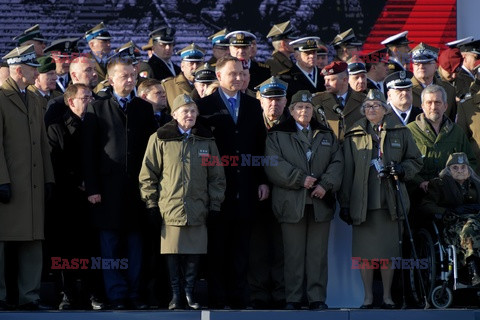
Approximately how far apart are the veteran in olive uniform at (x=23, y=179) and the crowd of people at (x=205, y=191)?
1 cm

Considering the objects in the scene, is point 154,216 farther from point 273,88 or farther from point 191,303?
point 273,88

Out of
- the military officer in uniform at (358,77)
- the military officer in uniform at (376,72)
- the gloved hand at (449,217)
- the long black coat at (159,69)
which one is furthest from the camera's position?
the long black coat at (159,69)

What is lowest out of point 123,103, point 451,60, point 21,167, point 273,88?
point 21,167

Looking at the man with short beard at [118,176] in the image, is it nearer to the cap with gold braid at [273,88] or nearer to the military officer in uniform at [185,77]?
the cap with gold braid at [273,88]

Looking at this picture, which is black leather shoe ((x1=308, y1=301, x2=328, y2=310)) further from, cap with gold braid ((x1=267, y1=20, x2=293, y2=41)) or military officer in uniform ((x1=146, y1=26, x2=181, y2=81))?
cap with gold braid ((x1=267, y1=20, x2=293, y2=41))

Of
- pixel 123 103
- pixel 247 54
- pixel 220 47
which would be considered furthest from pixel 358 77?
pixel 123 103

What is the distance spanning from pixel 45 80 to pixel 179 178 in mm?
2407

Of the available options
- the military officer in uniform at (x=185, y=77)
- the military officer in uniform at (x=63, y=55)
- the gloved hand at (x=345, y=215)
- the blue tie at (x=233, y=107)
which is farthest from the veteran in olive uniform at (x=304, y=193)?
the military officer in uniform at (x=63, y=55)

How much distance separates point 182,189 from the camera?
12.3 meters

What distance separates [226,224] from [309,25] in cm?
666

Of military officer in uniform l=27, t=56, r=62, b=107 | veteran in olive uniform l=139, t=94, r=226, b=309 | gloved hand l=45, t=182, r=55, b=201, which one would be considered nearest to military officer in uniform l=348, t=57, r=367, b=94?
veteran in olive uniform l=139, t=94, r=226, b=309

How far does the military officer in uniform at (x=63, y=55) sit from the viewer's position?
15.0m

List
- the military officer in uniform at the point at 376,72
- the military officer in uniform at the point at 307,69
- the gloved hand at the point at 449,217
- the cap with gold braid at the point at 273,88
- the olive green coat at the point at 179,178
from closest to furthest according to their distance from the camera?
the olive green coat at the point at 179,178, the gloved hand at the point at 449,217, the cap with gold braid at the point at 273,88, the military officer in uniform at the point at 307,69, the military officer in uniform at the point at 376,72

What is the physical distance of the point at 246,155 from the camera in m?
12.8
